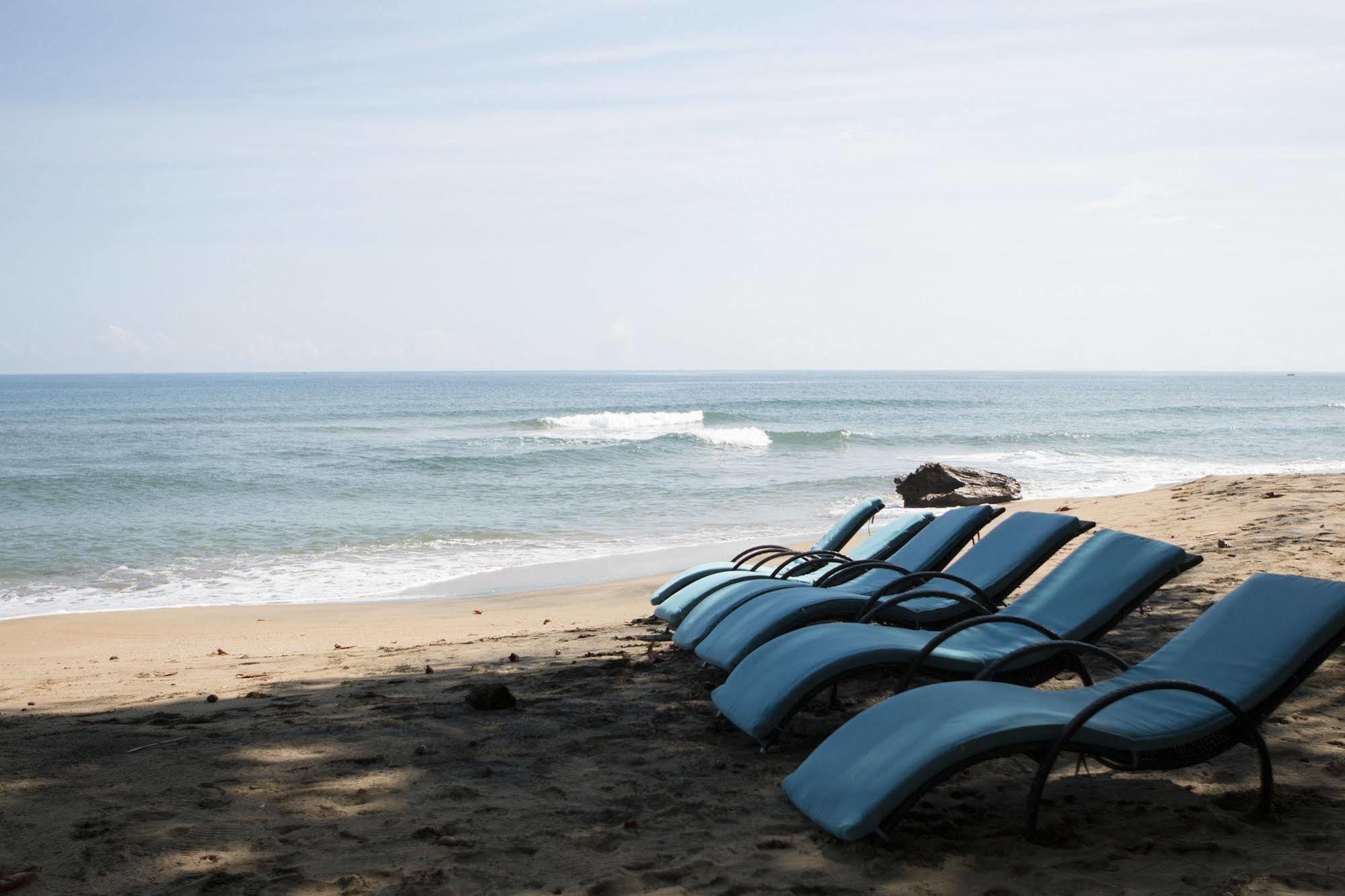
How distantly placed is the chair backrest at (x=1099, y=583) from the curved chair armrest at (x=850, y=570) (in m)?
1.03

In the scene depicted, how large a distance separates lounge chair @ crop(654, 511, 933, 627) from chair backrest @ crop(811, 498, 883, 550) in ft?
0.69

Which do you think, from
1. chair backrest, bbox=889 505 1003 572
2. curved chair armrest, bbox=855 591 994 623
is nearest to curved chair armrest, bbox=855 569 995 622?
curved chair armrest, bbox=855 591 994 623

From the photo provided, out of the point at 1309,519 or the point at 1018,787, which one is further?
the point at 1309,519

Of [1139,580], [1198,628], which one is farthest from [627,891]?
[1139,580]

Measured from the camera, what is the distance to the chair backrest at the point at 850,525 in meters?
7.90

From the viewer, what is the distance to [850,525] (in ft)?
26.1

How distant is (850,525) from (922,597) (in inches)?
97.4

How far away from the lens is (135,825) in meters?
3.55

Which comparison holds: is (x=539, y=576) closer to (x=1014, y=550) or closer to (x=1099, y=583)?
(x=1014, y=550)

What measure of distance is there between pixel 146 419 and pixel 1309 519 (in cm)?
4768

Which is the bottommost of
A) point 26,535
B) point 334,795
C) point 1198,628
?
point 26,535

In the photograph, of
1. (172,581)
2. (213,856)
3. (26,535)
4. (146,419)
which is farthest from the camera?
(146,419)

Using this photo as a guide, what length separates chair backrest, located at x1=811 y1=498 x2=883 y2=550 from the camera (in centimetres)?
790

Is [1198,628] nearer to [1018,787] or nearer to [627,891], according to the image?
[1018,787]
